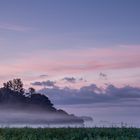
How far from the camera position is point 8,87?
394 ft

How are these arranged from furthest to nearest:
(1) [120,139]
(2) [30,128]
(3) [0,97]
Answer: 1. (3) [0,97]
2. (2) [30,128]
3. (1) [120,139]

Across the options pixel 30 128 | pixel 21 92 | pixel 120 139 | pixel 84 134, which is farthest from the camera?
pixel 21 92

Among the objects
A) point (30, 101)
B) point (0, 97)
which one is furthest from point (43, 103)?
point (0, 97)

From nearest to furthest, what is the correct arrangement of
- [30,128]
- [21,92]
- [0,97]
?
1. [30,128]
2. [21,92]
3. [0,97]

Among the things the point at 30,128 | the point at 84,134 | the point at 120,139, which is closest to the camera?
the point at 120,139

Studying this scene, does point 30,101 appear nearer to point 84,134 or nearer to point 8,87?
point 8,87

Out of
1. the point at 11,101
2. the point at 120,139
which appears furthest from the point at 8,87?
the point at 120,139

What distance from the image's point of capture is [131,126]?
40000 mm

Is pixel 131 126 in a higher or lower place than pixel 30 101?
lower

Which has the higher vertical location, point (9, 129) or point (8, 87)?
point (8, 87)

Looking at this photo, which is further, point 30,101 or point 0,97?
point 0,97

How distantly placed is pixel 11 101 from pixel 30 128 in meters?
82.2

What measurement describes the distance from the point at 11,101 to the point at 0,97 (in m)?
6.20

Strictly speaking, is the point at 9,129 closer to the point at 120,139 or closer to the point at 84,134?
the point at 84,134
